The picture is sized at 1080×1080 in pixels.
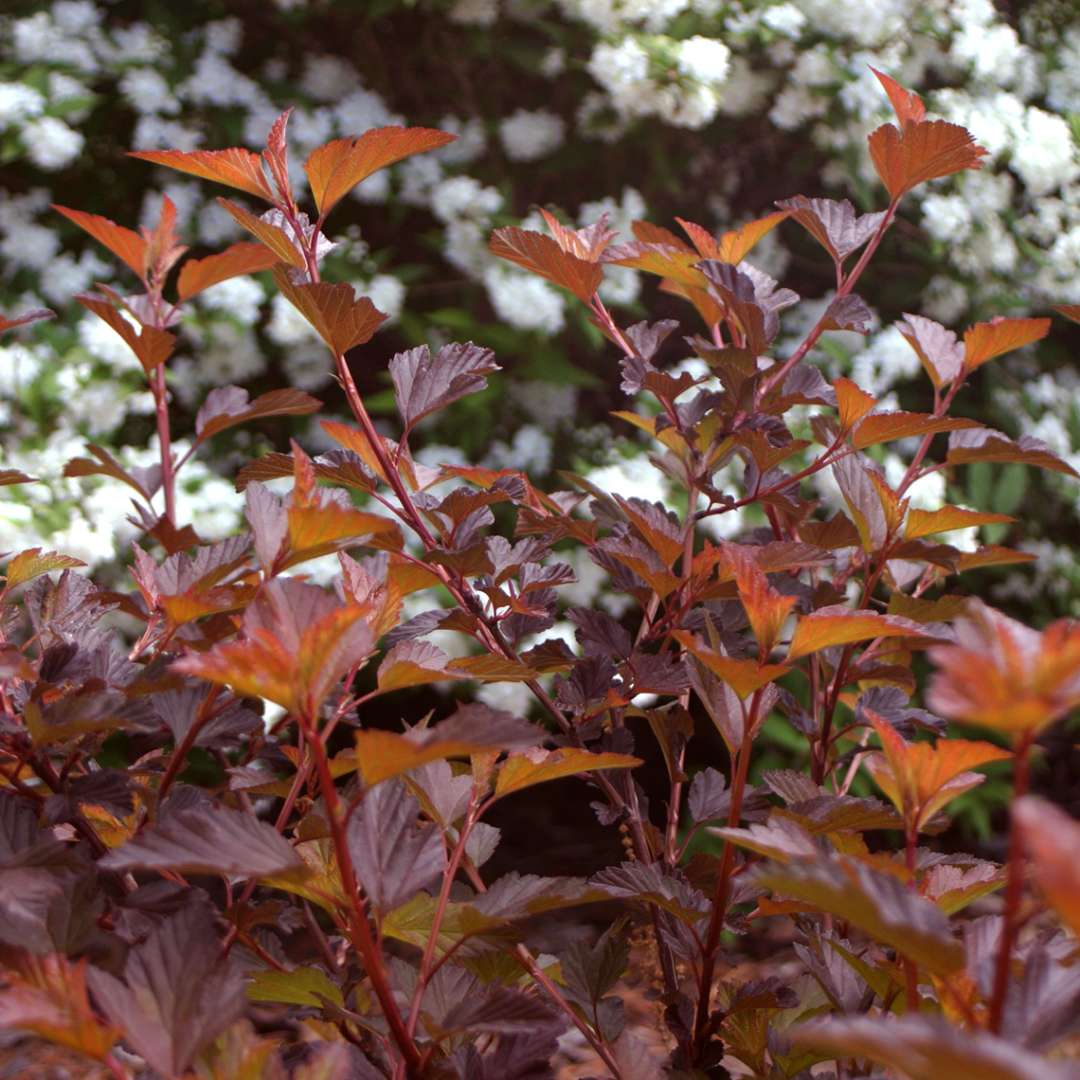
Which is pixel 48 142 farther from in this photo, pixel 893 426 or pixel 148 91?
pixel 893 426

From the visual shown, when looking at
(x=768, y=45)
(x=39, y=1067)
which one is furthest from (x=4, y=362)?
(x=768, y=45)

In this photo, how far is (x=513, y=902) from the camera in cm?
67

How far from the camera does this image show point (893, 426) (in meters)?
0.85

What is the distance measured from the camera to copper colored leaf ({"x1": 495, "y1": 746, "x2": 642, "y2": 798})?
0.67 metres

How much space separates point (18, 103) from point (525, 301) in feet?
4.02

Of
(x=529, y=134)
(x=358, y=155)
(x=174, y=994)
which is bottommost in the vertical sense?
(x=174, y=994)

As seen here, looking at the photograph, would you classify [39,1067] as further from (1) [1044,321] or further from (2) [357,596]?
(1) [1044,321]

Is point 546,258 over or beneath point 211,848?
over

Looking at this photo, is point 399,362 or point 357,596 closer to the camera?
point 357,596

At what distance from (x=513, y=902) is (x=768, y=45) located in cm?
280

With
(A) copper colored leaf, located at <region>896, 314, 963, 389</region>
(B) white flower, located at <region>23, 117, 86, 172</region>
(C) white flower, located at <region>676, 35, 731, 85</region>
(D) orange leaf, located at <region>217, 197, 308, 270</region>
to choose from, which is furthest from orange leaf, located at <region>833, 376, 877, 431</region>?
(B) white flower, located at <region>23, 117, 86, 172</region>

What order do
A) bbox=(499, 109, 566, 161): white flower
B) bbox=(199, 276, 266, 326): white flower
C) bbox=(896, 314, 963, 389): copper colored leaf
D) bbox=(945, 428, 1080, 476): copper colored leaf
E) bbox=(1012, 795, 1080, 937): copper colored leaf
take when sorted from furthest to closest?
bbox=(499, 109, 566, 161): white flower, bbox=(199, 276, 266, 326): white flower, bbox=(896, 314, 963, 389): copper colored leaf, bbox=(945, 428, 1080, 476): copper colored leaf, bbox=(1012, 795, 1080, 937): copper colored leaf

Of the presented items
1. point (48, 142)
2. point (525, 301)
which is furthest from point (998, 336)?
point (48, 142)

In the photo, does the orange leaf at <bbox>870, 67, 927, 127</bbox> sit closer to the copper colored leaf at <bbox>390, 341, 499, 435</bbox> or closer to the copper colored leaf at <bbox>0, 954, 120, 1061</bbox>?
the copper colored leaf at <bbox>390, 341, 499, 435</bbox>
